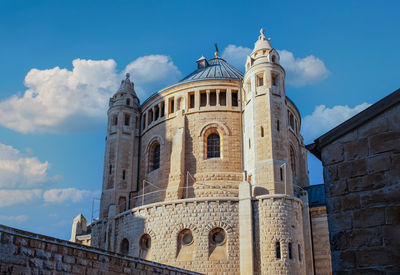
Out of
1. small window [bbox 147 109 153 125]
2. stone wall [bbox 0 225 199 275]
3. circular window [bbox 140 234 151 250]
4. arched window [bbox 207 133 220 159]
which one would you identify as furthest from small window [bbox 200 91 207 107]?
stone wall [bbox 0 225 199 275]

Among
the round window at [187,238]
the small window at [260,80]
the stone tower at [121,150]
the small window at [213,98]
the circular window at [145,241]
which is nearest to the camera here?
the round window at [187,238]

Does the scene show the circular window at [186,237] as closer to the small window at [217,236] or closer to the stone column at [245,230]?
the small window at [217,236]

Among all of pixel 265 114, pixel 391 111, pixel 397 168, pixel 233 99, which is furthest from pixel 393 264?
pixel 233 99

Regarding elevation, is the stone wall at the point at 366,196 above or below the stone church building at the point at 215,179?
below

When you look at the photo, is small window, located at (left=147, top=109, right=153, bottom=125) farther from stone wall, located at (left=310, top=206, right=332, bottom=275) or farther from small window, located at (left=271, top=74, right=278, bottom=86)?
stone wall, located at (left=310, top=206, right=332, bottom=275)

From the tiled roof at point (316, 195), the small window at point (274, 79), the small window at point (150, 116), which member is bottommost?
the tiled roof at point (316, 195)

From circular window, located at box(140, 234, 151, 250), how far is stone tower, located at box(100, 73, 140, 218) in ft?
14.3

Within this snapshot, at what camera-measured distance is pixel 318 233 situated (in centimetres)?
2983

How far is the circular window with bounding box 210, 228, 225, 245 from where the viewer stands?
26422 millimetres

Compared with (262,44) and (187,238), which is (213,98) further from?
(187,238)

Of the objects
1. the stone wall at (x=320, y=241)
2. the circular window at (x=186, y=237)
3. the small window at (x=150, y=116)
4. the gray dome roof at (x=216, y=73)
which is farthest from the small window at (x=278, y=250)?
the small window at (x=150, y=116)

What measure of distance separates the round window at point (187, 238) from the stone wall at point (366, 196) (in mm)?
19218

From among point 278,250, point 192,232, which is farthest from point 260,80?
point 278,250

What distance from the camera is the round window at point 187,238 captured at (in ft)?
88.2
